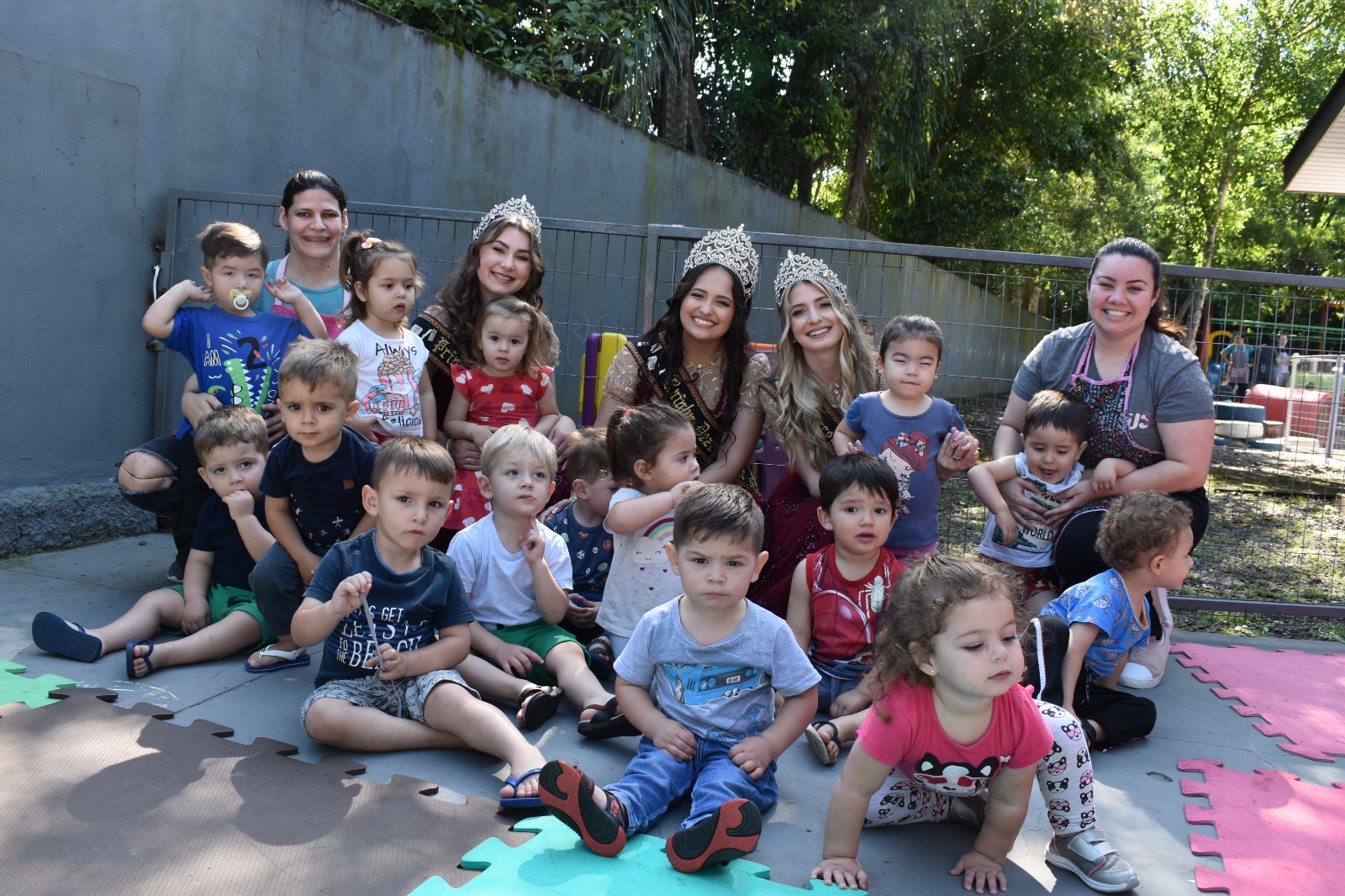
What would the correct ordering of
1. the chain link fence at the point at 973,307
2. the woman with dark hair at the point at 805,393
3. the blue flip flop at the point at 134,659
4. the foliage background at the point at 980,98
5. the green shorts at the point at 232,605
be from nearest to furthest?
the blue flip flop at the point at 134,659
the green shorts at the point at 232,605
the woman with dark hair at the point at 805,393
the chain link fence at the point at 973,307
the foliage background at the point at 980,98

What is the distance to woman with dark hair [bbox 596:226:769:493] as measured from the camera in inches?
171

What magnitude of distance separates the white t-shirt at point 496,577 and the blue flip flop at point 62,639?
119 centimetres

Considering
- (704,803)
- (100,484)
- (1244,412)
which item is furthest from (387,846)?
(1244,412)

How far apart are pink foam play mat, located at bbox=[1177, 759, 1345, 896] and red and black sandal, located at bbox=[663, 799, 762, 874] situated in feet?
3.64

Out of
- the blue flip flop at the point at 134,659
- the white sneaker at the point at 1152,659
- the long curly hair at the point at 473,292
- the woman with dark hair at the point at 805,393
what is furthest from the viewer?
the long curly hair at the point at 473,292

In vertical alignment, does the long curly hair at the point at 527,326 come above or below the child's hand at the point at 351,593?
above

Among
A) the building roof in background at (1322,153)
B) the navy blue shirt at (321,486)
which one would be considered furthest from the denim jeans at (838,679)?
the building roof in background at (1322,153)

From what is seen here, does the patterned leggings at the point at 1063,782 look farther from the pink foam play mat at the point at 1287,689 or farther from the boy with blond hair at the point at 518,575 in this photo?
the pink foam play mat at the point at 1287,689

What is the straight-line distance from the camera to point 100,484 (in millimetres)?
5105

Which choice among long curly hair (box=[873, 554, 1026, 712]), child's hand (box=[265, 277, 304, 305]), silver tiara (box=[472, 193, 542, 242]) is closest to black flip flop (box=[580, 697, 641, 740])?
long curly hair (box=[873, 554, 1026, 712])

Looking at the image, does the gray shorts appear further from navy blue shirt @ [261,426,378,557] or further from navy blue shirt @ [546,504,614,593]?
navy blue shirt @ [546,504,614,593]

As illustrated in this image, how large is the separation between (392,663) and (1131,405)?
286 cm

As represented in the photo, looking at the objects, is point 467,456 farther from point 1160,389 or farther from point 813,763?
point 1160,389

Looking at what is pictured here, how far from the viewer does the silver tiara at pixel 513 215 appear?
15.4 ft
